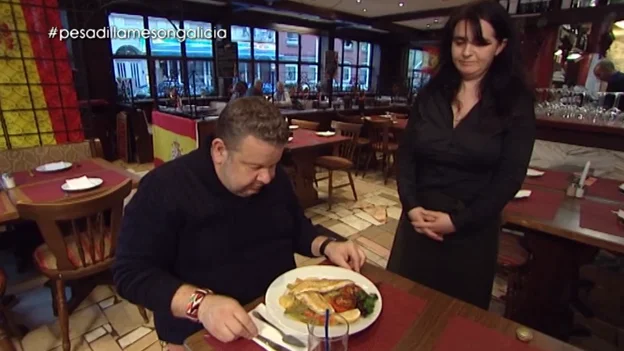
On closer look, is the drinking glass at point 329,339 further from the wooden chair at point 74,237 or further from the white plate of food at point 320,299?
the wooden chair at point 74,237

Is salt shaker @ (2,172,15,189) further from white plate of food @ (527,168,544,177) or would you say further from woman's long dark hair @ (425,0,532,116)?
white plate of food @ (527,168,544,177)

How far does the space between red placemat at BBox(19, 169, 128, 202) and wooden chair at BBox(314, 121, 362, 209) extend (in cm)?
225

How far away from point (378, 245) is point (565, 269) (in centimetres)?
158

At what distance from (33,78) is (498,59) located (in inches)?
123

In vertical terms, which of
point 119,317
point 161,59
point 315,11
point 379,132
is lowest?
point 119,317

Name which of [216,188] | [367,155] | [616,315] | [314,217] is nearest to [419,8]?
[367,155]

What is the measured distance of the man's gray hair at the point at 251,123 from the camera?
955mm

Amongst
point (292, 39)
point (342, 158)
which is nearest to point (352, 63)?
point (292, 39)

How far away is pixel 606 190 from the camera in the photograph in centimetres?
220

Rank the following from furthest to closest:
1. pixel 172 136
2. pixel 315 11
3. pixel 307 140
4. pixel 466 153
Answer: pixel 315 11
pixel 172 136
pixel 307 140
pixel 466 153

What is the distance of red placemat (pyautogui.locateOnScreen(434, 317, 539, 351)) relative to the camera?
867 mm

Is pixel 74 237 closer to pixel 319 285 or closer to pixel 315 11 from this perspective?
pixel 319 285

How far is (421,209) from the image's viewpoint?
1.39m

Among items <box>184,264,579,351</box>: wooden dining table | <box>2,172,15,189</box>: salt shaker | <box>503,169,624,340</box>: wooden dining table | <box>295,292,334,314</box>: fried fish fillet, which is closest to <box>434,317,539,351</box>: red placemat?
<box>184,264,579,351</box>: wooden dining table
